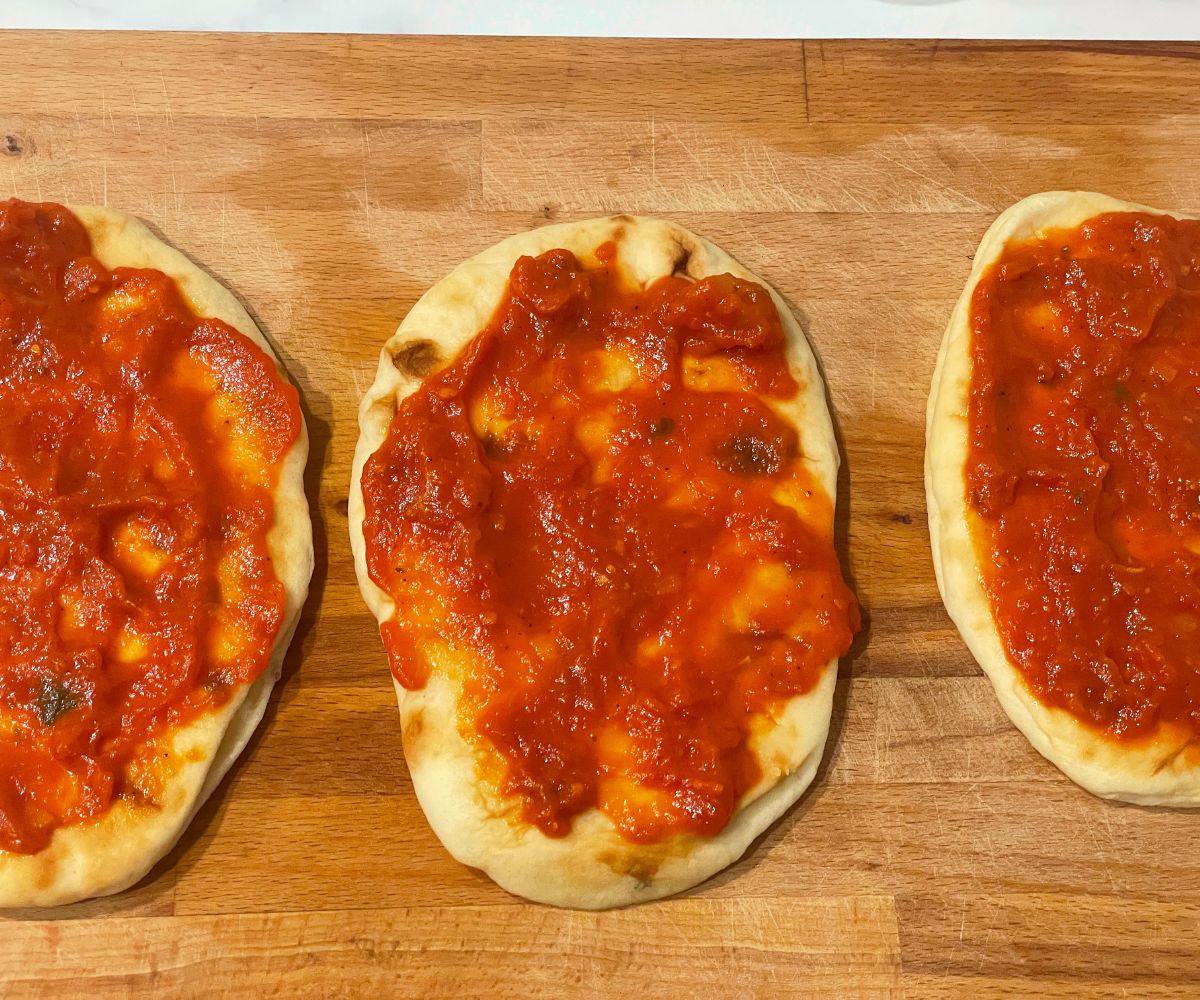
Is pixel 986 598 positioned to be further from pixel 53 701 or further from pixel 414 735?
pixel 53 701

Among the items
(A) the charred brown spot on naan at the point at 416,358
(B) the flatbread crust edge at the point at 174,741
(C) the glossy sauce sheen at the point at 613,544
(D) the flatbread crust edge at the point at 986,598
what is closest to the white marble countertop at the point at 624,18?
(D) the flatbread crust edge at the point at 986,598

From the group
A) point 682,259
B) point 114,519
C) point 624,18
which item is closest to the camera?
point 114,519

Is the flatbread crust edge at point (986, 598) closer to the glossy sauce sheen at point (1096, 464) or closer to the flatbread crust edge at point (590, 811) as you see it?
the glossy sauce sheen at point (1096, 464)

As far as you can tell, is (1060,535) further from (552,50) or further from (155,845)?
(155,845)

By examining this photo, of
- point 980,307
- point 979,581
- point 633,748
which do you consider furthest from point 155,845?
point 980,307

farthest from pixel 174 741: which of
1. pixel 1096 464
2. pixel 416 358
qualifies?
pixel 1096 464

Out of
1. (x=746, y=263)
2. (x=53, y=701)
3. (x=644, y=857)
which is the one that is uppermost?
(x=746, y=263)
